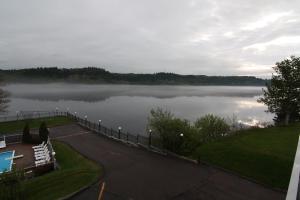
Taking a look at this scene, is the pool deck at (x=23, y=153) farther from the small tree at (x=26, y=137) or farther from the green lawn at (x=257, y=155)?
the green lawn at (x=257, y=155)

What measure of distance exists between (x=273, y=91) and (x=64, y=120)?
41.5 m

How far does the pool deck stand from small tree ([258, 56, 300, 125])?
43312 millimetres

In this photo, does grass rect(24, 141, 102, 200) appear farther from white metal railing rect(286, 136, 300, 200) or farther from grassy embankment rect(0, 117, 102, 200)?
white metal railing rect(286, 136, 300, 200)

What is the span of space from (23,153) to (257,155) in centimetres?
2616

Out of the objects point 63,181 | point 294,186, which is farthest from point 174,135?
point 294,186

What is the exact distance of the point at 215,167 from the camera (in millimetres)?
20797

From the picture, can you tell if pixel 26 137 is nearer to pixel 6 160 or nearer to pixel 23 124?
pixel 6 160

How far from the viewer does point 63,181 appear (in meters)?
17.6

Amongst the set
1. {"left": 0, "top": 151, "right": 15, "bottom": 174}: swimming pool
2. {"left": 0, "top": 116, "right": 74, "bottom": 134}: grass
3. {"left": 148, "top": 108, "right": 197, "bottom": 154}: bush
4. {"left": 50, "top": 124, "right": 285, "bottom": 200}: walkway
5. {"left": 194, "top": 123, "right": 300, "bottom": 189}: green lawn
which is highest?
{"left": 148, "top": 108, "right": 197, "bottom": 154}: bush

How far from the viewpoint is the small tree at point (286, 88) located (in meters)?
43.9

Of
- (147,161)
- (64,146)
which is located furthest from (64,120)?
(147,161)

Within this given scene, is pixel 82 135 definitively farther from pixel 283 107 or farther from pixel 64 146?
pixel 283 107

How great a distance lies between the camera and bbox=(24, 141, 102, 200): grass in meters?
16.0

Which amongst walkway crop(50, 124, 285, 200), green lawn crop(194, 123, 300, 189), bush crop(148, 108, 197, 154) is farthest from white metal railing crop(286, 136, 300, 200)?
bush crop(148, 108, 197, 154)
